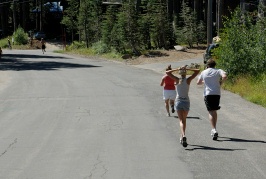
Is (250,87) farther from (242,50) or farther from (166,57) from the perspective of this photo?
(166,57)

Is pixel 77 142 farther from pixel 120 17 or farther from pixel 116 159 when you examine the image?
pixel 120 17

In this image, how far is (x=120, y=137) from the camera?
12.9 m

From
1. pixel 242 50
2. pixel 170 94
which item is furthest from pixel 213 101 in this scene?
pixel 242 50

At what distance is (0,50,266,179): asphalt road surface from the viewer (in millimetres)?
9578

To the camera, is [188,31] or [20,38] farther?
[20,38]

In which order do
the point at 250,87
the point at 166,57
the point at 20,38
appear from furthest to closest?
the point at 20,38
the point at 166,57
the point at 250,87

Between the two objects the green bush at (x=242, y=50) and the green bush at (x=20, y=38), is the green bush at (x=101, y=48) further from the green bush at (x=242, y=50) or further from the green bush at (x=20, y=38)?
the green bush at (x=242, y=50)

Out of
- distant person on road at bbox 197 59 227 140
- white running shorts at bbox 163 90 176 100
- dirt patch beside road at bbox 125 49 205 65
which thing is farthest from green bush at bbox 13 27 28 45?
distant person on road at bbox 197 59 227 140

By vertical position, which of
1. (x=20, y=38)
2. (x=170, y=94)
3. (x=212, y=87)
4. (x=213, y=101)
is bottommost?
(x=170, y=94)

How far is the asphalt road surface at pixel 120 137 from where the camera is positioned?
31.4ft

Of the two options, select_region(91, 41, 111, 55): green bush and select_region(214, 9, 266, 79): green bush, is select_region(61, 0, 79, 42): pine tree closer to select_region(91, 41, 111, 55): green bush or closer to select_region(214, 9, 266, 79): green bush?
select_region(91, 41, 111, 55): green bush

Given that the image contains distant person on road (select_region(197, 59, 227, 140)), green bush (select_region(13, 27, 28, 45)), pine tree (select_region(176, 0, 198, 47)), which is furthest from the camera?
green bush (select_region(13, 27, 28, 45))

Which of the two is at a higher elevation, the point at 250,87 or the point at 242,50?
the point at 242,50

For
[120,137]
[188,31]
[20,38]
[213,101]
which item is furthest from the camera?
[20,38]
